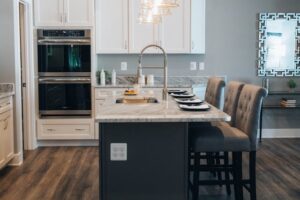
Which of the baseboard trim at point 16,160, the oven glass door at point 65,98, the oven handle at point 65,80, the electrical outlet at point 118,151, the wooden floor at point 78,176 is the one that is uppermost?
the oven handle at point 65,80

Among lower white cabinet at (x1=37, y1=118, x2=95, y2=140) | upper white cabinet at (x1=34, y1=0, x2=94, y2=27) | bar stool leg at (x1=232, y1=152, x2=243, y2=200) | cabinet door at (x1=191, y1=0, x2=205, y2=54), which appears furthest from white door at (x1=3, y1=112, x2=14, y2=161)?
cabinet door at (x1=191, y1=0, x2=205, y2=54)

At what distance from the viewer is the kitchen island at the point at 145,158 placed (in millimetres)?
2826

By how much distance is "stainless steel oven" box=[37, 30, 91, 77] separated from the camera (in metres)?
5.80

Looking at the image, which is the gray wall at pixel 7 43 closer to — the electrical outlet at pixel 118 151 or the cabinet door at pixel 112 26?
the cabinet door at pixel 112 26

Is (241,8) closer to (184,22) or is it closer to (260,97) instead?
(184,22)

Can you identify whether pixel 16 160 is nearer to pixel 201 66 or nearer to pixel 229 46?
pixel 201 66

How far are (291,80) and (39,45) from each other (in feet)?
13.4

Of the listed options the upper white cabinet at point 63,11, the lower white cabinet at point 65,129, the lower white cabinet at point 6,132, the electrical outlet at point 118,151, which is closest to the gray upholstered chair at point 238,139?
the electrical outlet at point 118,151

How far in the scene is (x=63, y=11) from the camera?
19.1 feet

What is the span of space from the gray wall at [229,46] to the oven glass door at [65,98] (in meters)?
0.74

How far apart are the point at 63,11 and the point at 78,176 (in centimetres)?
265

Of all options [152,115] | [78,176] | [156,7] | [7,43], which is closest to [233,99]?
[156,7]

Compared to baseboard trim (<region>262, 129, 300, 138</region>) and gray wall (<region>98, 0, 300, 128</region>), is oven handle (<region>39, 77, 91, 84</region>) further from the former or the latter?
baseboard trim (<region>262, 129, 300, 138</region>)

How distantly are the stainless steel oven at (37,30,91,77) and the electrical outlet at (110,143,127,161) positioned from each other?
317 cm
